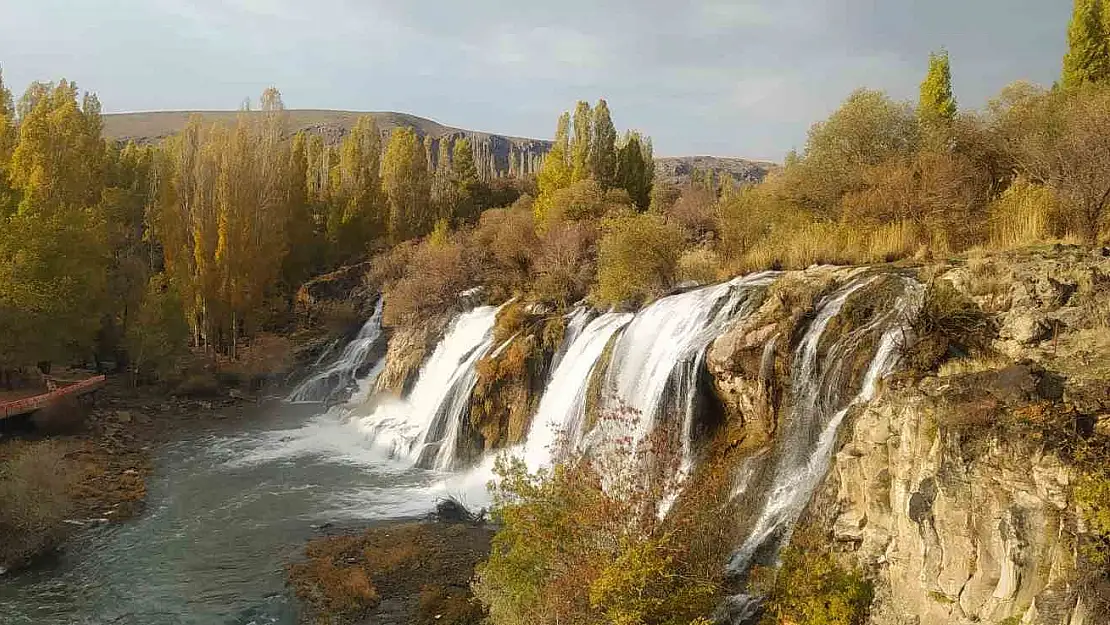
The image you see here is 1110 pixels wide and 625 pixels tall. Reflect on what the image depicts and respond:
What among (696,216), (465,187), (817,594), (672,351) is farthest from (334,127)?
(817,594)

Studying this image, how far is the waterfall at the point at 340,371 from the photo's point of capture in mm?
30156

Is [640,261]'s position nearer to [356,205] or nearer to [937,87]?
[937,87]

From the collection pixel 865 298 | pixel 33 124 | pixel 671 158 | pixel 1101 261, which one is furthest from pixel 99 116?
pixel 671 158

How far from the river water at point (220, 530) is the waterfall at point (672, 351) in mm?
5913

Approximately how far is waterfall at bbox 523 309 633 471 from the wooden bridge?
15520mm

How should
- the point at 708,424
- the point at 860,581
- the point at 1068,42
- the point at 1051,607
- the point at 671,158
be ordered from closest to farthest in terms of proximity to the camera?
the point at 1051,607
the point at 860,581
the point at 708,424
the point at 1068,42
the point at 671,158

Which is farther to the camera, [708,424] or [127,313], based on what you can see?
[127,313]

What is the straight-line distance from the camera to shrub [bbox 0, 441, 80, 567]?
14078 millimetres

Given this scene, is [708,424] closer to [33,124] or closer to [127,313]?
[127,313]

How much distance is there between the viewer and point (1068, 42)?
2562 cm

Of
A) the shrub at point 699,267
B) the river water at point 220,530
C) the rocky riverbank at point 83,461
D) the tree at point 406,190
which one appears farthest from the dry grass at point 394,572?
the tree at point 406,190

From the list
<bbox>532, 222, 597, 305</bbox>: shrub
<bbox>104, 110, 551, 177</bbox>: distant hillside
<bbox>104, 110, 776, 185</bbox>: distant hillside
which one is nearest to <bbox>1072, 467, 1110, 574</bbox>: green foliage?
<bbox>532, 222, 597, 305</bbox>: shrub

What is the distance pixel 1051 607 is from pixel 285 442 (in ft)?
72.9

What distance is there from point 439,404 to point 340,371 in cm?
1129
